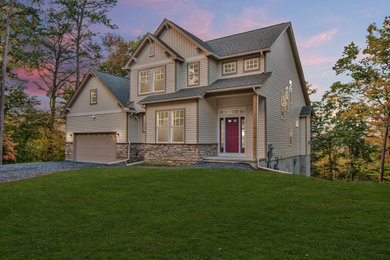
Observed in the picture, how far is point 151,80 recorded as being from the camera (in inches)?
630

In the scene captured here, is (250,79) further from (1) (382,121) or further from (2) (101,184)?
(2) (101,184)

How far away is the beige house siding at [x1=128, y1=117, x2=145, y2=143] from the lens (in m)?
16.2

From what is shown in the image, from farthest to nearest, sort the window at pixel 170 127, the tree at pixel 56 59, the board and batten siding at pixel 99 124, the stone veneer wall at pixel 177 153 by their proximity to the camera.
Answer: the tree at pixel 56 59
the board and batten siding at pixel 99 124
the window at pixel 170 127
the stone veneer wall at pixel 177 153

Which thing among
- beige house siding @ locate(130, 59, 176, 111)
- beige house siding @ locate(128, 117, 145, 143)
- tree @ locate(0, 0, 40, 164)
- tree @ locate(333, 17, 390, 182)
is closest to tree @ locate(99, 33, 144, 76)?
tree @ locate(0, 0, 40, 164)

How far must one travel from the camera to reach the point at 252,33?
52.6ft

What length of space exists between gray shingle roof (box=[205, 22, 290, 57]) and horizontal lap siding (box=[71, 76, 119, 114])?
24.9 ft

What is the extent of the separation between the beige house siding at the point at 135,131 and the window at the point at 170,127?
2.62 meters

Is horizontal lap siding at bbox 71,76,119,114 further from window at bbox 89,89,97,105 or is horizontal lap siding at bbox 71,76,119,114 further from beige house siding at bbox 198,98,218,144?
beige house siding at bbox 198,98,218,144

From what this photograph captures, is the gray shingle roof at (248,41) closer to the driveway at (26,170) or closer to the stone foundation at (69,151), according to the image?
the driveway at (26,170)

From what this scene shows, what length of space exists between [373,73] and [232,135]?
9.47 meters

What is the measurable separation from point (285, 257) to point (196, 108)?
10260 mm

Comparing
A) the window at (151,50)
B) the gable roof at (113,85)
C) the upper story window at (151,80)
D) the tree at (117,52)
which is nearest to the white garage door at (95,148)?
the gable roof at (113,85)

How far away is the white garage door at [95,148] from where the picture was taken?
675 inches

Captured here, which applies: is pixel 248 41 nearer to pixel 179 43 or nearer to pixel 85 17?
pixel 179 43
